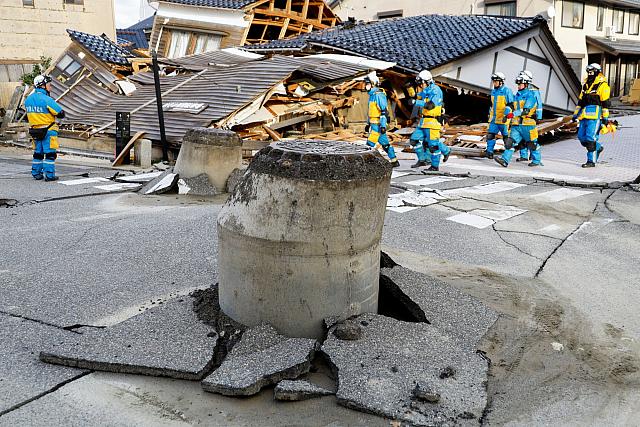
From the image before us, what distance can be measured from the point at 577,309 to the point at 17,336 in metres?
4.02

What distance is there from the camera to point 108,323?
4238 millimetres

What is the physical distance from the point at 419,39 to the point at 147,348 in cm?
1709

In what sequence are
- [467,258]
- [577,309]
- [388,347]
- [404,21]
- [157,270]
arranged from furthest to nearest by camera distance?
1. [404,21]
2. [467,258]
3. [157,270]
4. [577,309]
5. [388,347]

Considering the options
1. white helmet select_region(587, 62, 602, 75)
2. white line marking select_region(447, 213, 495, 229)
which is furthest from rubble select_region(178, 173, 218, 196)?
white helmet select_region(587, 62, 602, 75)

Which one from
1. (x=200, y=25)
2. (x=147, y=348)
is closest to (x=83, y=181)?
(x=147, y=348)

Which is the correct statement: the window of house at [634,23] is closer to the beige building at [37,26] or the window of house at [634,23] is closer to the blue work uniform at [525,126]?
the blue work uniform at [525,126]

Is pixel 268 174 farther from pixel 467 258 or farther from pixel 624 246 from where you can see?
pixel 624 246

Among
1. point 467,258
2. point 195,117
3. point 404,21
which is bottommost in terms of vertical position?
point 467,258

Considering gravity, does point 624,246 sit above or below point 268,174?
below

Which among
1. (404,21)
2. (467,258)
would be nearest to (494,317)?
(467,258)

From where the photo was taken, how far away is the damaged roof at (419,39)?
1733cm

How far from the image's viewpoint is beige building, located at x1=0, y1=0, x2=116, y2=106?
81.3 feet

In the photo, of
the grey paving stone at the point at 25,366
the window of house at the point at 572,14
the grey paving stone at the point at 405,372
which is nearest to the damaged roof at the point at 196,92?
the grey paving stone at the point at 25,366

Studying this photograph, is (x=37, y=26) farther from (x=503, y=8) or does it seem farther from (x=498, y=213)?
(x=498, y=213)
